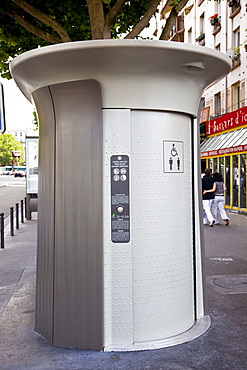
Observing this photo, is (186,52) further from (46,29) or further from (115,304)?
(46,29)

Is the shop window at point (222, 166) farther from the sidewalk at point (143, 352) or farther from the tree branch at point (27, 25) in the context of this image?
the sidewalk at point (143, 352)

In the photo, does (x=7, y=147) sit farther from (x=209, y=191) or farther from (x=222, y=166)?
(x=209, y=191)

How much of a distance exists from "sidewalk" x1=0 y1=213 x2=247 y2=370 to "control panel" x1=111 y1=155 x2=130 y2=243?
44.1 inches

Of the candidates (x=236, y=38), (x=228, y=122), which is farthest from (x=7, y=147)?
(x=228, y=122)

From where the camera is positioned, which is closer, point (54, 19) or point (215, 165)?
point (54, 19)

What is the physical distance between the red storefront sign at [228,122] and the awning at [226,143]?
0.83ft

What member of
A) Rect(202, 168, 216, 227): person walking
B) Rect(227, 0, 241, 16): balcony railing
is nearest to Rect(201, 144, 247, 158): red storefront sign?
Rect(202, 168, 216, 227): person walking

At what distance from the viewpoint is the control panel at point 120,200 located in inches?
179

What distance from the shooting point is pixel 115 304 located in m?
4.57

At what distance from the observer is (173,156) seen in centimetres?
483

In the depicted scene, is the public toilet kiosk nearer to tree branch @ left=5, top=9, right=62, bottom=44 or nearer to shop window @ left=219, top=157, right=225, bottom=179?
tree branch @ left=5, top=9, right=62, bottom=44

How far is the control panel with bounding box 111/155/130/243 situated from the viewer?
15.0ft

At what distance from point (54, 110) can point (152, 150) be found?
3.46 feet

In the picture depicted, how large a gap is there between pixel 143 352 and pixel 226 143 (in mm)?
16223
